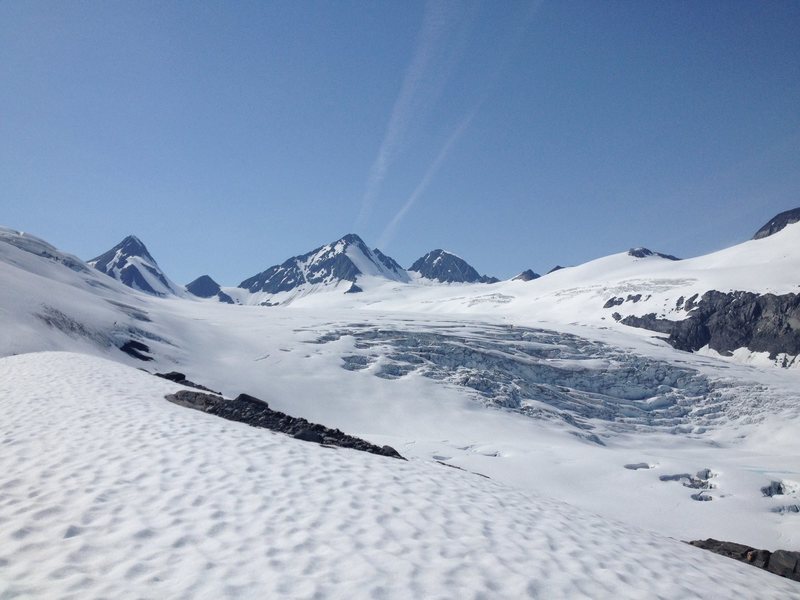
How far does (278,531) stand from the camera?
5.36 metres

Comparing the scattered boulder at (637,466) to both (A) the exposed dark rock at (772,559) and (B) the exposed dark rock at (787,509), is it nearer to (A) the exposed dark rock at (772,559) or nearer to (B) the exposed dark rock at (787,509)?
(B) the exposed dark rock at (787,509)

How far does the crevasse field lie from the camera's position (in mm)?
4715

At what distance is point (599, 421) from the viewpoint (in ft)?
149

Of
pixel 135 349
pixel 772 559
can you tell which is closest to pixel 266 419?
pixel 772 559

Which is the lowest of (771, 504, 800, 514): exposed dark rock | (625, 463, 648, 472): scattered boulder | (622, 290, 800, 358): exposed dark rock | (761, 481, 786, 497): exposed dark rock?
(771, 504, 800, 514): exposed dark rock

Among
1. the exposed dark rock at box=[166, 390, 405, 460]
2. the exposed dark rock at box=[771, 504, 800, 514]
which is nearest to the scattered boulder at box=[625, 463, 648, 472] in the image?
the exposed dark rock at box=[771, 504, 800, 514]

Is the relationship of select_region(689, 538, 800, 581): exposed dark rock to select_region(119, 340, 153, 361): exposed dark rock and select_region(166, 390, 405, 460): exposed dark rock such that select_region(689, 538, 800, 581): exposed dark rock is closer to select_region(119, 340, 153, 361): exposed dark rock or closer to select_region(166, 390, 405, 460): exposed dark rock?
select_region(166, 390, 405, 460): exposed dark rock

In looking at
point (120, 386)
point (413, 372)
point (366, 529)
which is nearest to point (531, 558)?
point (366, 529)

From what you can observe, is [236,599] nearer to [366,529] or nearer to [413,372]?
[366,529]

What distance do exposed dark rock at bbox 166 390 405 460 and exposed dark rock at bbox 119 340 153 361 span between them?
80.3ft

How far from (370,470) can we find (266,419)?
5410mm

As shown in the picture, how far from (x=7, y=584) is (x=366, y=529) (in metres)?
3.58

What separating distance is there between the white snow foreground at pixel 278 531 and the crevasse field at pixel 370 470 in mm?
33

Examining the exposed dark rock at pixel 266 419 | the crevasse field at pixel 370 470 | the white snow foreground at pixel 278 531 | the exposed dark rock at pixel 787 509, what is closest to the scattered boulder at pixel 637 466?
the crevasse field at pixel 370 470
